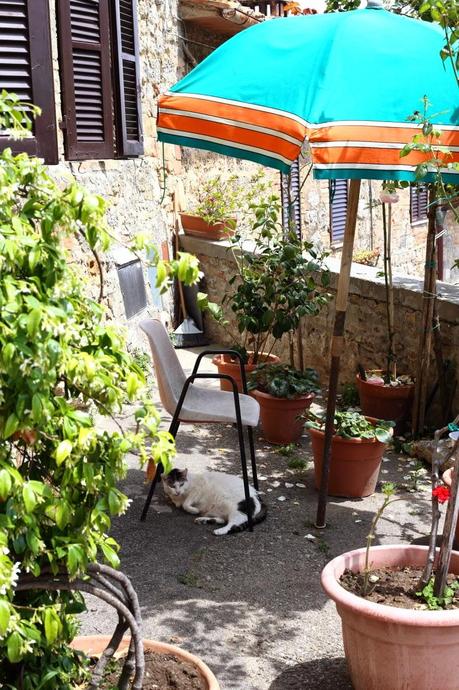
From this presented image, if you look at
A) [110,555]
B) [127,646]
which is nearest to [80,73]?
[127,646]

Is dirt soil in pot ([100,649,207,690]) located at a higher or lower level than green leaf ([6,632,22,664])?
lower

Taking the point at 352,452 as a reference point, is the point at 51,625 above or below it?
above

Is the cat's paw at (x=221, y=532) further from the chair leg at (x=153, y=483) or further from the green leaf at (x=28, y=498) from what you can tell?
the green leaf at (x=28, y=498)

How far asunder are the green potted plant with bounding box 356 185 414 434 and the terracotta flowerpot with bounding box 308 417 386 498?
1.15 m

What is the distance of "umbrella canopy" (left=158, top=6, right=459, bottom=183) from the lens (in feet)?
11.9

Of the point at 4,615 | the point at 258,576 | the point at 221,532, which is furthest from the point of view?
the point at 221,532

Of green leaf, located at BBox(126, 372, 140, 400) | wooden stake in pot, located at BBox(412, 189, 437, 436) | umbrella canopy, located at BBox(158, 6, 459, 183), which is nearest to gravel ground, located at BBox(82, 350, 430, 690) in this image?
wooden stake in pot, located at BBox(412, 189, 437, 436)

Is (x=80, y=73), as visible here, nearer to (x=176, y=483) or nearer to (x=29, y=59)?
(x=29, y=59)

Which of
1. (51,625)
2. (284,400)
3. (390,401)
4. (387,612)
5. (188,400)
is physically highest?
(51,625)

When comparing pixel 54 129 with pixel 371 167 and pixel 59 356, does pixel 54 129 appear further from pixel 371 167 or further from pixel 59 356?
pixel 59 356

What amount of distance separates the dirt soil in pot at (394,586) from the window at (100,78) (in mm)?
3824

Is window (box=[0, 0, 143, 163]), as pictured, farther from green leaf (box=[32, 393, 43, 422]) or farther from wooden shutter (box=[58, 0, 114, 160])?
green leaf (box=[32, 393, 43, 422])

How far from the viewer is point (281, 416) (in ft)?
18.8

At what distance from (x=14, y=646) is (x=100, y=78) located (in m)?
5.19
